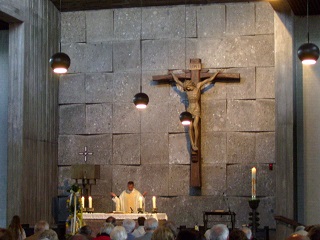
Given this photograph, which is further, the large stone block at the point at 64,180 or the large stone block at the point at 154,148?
the large stone block at the point at 64,180

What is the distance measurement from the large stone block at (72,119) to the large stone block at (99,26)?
158 centimetres

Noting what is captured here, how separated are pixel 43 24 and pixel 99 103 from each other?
2174 mm

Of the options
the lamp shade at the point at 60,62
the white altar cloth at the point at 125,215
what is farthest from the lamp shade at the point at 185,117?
the lamp shade at the point at 60,62

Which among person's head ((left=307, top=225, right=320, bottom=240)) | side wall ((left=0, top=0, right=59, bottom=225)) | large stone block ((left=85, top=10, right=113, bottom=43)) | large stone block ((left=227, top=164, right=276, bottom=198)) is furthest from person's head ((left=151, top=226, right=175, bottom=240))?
large stone block ((left=85, top=10, right=113, bottom=43))

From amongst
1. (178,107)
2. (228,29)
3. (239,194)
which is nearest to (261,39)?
(228,29)

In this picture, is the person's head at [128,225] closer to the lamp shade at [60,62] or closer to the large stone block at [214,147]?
the lamp shade at [60,62]

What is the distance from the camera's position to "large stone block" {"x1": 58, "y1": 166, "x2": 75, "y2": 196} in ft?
58.4

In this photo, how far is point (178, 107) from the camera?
1736 centimetres

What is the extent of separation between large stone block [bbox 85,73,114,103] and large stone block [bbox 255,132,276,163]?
3.48 m

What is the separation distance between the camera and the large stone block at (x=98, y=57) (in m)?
17.8

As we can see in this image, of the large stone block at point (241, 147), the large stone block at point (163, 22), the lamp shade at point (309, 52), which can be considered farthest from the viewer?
the large stone block at point (163, 22)

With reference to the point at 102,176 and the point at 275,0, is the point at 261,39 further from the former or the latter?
the point at 102,176

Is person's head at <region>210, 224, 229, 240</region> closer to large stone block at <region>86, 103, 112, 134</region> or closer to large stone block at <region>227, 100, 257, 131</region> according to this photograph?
large stone block at <region>227, 100, 257, 131</region>

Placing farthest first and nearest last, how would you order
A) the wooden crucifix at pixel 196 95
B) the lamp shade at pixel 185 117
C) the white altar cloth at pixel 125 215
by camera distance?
the wooden crucifix at pixel 196 95 → the lamp shade at pixel 185 117 → the white altar cloth at pixel 125 215
